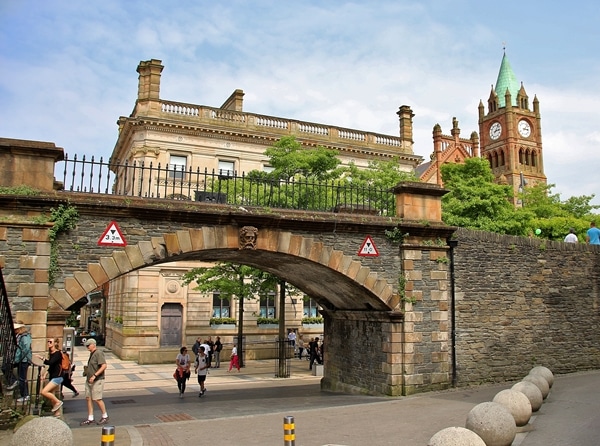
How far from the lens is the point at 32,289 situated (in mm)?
10617

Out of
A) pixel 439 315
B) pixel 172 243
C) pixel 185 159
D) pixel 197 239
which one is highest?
pixel 185 159

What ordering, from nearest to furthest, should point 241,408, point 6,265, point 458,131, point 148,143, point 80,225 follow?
point 6,265, point 80,225, point 241,408, point 148,143, point 458,131

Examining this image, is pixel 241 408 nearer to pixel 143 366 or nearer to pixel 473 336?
pixel 473 336

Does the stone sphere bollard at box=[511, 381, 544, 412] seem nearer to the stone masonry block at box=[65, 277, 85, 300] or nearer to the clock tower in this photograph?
the stone masonry block at box=[65, 277, 85, 300]

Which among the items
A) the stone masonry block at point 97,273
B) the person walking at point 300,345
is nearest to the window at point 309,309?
the person walking at point 300,345

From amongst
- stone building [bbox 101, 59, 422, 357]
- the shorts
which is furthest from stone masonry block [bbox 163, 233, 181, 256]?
stone building [bbox 101, 59, 422, 357]

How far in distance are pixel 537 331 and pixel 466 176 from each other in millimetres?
14595

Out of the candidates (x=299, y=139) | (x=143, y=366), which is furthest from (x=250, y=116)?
(x=143, y=366)

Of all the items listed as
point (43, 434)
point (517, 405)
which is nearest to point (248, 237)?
point (517, 405)

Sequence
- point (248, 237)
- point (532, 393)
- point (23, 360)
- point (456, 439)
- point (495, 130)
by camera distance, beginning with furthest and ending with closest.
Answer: point (495, 130), point (248, 237), point (532, 393), point (23, 360), point (456, 439)

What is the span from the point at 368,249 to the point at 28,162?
778 cm

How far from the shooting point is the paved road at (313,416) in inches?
358

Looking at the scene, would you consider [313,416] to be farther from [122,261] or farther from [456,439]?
[456,439]

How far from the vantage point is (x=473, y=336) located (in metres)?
14.9
